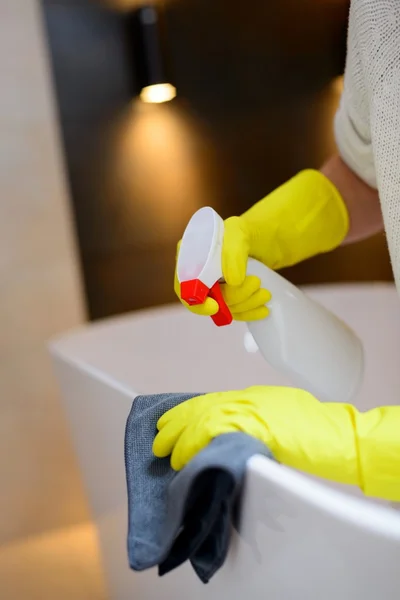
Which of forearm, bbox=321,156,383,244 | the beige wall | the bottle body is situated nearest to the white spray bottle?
the bottle body

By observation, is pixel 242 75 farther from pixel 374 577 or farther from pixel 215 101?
pixel 374 577

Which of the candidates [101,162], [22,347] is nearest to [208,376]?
[22,347]

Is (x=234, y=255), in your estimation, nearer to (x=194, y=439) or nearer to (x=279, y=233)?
(x=279, y=233)

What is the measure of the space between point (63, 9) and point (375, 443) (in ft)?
4.72

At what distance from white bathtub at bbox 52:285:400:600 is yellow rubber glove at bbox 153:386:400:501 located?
2 cm

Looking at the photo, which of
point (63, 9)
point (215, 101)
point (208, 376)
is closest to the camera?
point (208, 376)

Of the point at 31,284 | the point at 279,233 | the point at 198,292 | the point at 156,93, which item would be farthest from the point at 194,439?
the point at 156,93

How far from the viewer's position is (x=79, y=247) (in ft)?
5.41

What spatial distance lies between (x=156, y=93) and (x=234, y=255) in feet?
3.48

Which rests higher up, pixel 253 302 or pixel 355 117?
pixel 355 117

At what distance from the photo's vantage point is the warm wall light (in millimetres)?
1646

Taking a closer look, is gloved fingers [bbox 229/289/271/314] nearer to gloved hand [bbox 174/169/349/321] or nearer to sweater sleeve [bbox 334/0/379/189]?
gloved hand [bbox 174/169/349/321]

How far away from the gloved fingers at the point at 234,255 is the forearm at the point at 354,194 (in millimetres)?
215

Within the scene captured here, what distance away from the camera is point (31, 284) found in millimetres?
1601
